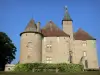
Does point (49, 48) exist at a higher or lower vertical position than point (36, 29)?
lower

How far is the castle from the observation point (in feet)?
123

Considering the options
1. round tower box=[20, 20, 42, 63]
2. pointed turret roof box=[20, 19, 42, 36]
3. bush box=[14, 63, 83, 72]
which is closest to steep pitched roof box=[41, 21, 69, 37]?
round tower box=[20, 20, 42, 63]

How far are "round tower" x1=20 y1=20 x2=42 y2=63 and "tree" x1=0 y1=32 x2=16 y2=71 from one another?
47.4 feet

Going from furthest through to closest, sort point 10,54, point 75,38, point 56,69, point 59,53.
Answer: point 10,54, point 75,38, point 59,53, point 56,69

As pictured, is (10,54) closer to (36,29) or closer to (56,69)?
(36,29)

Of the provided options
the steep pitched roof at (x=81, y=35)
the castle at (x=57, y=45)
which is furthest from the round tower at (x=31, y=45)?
the steep pitched roof at (x=81, y=35)

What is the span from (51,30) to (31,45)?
658cm

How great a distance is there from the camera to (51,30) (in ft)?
137

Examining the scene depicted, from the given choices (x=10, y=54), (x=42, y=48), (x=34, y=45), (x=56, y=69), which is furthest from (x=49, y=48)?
(x=10, y=54)

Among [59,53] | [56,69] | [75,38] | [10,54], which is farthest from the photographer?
[10,54]

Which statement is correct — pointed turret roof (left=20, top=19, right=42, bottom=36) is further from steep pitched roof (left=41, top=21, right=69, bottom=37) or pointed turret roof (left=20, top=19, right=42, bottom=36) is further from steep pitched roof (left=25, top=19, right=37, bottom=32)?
steep pitched roof (left=41, top=21, right=69, bottom=37)

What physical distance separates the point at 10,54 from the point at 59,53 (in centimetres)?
2011

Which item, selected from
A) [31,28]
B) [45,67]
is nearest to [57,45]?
[31,28]

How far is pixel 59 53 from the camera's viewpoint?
3981 cm
